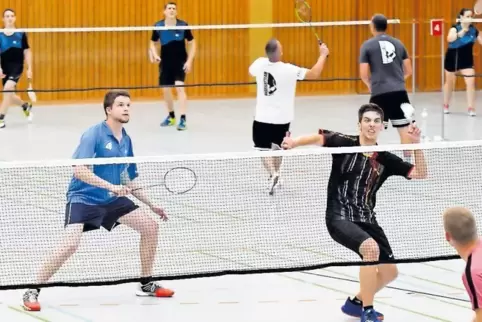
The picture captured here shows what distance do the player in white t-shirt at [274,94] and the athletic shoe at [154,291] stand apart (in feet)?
12.8

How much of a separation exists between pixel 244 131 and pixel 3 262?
8635 mm

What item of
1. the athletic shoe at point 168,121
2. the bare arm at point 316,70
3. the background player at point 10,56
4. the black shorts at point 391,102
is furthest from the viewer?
the athletic shoe at point 168,121

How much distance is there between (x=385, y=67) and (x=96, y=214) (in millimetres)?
6110

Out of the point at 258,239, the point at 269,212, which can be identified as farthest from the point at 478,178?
the point at 258,239

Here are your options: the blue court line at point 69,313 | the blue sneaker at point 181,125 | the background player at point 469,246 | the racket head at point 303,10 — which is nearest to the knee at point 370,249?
the blue court line at point 69,313

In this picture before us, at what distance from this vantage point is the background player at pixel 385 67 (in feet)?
46.4

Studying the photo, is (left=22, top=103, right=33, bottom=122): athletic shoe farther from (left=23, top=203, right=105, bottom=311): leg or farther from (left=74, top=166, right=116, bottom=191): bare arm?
(left=74, top=166, right=116, bottom=191): bare arm

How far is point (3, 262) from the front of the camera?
32.3 ft

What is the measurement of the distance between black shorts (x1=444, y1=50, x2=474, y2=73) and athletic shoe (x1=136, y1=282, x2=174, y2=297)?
10974 millimetres

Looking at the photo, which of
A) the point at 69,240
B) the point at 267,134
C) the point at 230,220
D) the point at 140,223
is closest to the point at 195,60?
the point at 267,134

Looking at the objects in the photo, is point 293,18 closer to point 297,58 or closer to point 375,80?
point 297,58

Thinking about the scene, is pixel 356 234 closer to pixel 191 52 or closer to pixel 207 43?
pixel 191 52

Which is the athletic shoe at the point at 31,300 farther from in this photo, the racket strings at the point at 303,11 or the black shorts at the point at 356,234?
the racket strings at the point at 303,11

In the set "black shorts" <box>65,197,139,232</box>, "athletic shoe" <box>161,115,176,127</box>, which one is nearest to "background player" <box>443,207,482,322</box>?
"black shorts" <box>65,197,139,232</box>
